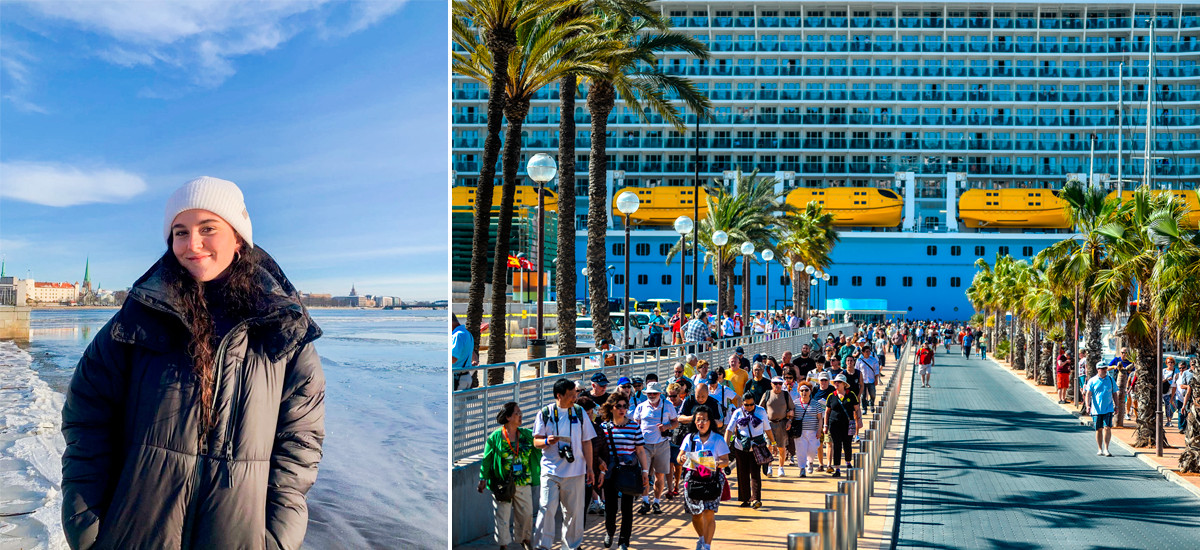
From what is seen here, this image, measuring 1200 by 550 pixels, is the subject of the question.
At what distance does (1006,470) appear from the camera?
1628 centimetres

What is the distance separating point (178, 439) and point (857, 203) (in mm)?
83111

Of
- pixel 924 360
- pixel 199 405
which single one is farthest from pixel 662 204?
pixel 199 405

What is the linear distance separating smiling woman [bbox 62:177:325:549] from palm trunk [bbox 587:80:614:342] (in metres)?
21.0

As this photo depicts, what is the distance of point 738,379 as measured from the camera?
47.4 ft

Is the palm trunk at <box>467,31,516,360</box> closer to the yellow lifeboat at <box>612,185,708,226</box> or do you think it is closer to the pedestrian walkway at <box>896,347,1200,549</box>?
the pedestrian walkway at <box>896,347,1200,549</box>

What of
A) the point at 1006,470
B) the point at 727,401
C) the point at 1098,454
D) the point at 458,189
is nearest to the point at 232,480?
the point at 727,401

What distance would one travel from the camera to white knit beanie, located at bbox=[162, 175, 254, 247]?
10.2 feet

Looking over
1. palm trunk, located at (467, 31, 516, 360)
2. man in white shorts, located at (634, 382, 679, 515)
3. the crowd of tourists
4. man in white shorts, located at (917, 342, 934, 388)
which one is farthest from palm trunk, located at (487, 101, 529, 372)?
man in white shorts, located at (917, 342, 934, 388)

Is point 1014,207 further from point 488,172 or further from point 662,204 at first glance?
point 488,172

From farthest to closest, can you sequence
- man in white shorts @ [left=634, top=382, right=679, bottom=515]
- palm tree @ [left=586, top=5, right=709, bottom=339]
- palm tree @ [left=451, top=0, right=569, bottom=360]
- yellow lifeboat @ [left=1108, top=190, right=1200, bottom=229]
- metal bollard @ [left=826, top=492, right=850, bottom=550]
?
palm tree @ [left=586, top=5, right=709, bottom=339]
yellow lifeboat @ [left=1108, top=190, right=1200, bottom=229]
palm tree @ [left=451, top=0, right=569, bottom=360]
man in white shorts @ [left=634, top=382, right=679, bottom=515]
metal bollard @ [left=826, top=492, right=850, bottom=550]

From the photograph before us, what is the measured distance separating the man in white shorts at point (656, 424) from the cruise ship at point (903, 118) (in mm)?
71652

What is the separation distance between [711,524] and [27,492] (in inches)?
271

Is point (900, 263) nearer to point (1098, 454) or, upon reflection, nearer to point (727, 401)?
point (1098, 454)

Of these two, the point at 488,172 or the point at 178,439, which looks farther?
the point at 488,172
